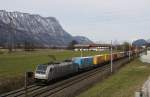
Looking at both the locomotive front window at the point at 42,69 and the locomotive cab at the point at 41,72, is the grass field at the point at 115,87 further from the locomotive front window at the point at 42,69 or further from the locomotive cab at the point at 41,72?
the locomotive front window at the point at 42,69

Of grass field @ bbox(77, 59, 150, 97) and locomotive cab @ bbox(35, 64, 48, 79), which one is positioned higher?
locomotive cab @ bbox(35, 64, 48, 79)

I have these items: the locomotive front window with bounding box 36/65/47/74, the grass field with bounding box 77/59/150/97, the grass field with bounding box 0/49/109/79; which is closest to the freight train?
the locomotive front window with bounding box 36/65/47/74

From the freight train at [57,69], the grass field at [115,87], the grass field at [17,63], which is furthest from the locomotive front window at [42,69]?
the grass field at [115,87]

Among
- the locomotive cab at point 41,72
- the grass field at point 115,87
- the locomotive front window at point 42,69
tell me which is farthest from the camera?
the locomotive front window at point 42,69

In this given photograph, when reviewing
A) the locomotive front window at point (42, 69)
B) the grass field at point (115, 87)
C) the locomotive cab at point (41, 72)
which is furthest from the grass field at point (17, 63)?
the grass field at point (115, 87)

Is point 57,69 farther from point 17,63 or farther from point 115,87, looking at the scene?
point 17,63

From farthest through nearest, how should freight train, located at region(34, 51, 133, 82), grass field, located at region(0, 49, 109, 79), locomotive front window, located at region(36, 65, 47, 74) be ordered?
grass field, located at region(0, 49, 109, 79), locomotive front window, located at region(36, 65, 47, 74), freight train, located at region(34, 51, 133, 82)

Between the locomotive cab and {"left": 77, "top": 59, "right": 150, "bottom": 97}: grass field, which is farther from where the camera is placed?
the locomotive cab

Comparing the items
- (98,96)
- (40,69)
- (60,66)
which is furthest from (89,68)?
(98,96)

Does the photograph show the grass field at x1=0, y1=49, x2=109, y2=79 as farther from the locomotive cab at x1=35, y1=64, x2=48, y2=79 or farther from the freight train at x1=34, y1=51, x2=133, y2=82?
the freight train at x1=34, y1=51, x2=133, y2=82

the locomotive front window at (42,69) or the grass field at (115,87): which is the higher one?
the locomotive front window at (42,69)

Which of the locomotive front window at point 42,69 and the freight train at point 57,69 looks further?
the locomotive front window at point 42,69

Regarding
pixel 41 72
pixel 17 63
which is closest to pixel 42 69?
pixel 41 72

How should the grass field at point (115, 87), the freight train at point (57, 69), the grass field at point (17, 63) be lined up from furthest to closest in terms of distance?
1. the grass field at point (17, 63)
2. the freight train at point (57, 69)
3. the grass field at point (115, 87)
